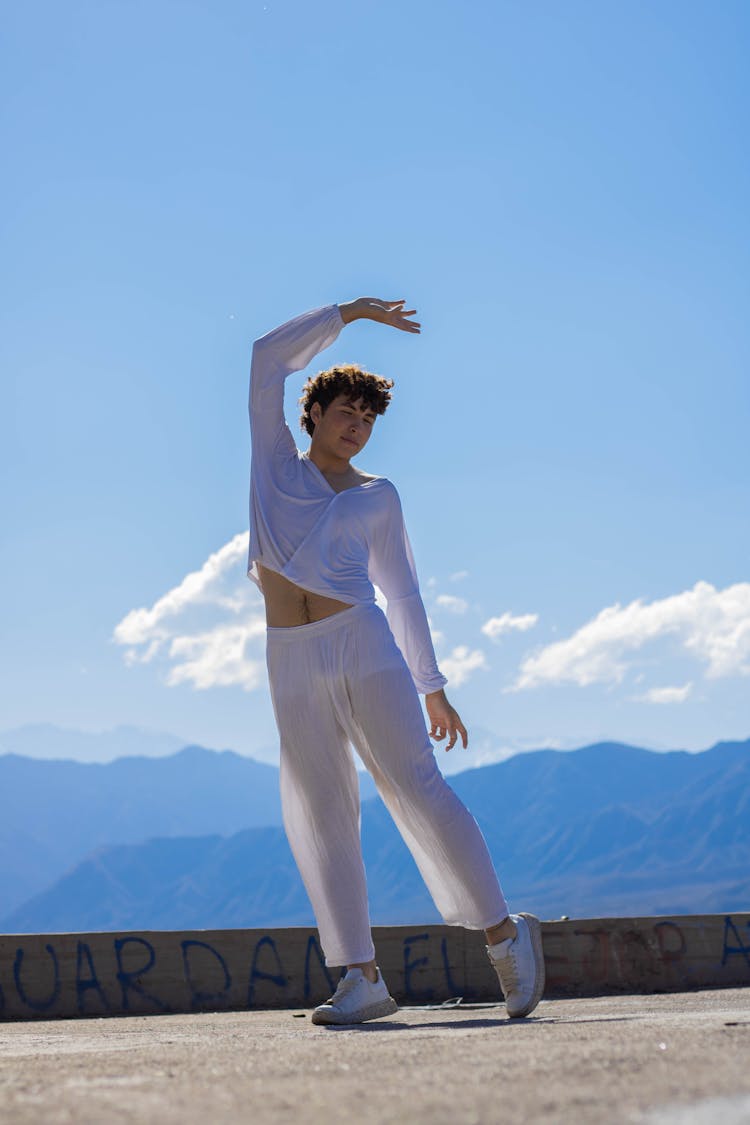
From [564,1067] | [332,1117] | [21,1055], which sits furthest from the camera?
[21,1055]

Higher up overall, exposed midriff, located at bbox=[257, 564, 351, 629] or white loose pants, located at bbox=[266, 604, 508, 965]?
exposed midriff, located at bbox=[257, 564, 351, 629]

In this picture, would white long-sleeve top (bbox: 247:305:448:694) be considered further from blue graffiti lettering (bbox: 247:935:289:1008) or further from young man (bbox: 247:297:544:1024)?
blue graffiti lettering (bbox: 247:935:289:1008)

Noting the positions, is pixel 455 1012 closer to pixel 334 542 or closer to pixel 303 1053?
pixel 334 542

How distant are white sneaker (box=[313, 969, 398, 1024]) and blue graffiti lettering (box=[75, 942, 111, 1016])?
209 centimetres

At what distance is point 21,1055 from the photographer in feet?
12.4

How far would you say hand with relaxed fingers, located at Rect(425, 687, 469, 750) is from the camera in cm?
568

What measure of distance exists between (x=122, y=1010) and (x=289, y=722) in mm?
2234

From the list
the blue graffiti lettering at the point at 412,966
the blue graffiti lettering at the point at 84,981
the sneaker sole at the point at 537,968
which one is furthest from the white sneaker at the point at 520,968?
the blue graffiti lettering at the point at 84,981

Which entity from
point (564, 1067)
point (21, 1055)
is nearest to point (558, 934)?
point (21, 1055)

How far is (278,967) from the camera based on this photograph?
22.4 ft

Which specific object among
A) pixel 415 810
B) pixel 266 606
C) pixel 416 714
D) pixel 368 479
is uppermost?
pixel 368 479

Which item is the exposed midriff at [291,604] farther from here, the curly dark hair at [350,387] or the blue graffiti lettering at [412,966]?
the blue graffiti lettering at [412,966]

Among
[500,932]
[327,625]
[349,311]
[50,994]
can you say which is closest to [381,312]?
[349,311]

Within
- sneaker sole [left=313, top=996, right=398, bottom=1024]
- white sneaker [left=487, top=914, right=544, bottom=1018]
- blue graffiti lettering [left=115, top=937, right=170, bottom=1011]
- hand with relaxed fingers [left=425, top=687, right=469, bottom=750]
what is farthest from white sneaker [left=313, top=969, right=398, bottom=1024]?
blue graffiti lettering [left=115, top=937, right=170, bottom=1011]
